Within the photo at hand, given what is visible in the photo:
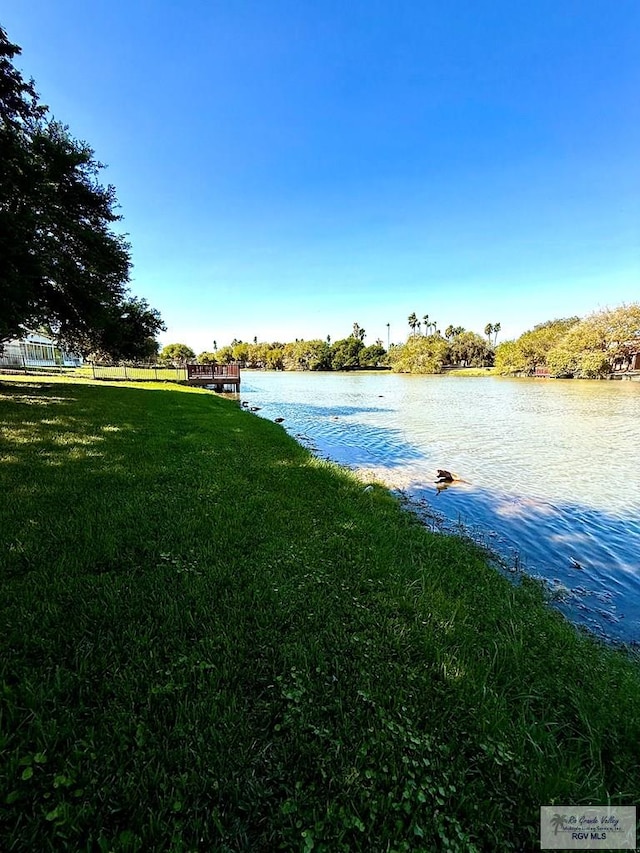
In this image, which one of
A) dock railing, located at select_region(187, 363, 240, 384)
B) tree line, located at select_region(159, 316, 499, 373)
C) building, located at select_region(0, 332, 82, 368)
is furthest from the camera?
tree line, located at select_region(159, 316, 499, 373)

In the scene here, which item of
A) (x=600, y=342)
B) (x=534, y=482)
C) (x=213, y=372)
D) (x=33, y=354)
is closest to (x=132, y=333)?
(x=213, y=372)

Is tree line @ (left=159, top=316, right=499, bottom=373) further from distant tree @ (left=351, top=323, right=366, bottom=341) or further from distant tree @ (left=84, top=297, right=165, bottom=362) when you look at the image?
distant tree @ (left=84, top=297, right=165, bottom=362)

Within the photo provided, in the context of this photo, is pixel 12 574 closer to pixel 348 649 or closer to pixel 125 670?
pixel 125 670

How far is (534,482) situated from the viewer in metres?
8.97

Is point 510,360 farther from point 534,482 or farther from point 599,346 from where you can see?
point 534,482

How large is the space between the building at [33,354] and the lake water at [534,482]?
3005cm

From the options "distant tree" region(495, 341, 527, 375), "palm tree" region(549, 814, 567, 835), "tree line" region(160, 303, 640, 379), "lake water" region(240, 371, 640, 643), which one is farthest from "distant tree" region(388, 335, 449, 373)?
"palm tree" region(549, 814, 567, 835)

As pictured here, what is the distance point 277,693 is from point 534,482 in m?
8.78

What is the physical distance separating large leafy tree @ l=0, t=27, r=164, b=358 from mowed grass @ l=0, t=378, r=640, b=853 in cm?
992

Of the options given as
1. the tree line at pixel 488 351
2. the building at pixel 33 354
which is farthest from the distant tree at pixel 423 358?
the building at pixel 33 354

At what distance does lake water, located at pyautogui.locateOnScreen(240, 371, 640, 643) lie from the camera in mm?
4918

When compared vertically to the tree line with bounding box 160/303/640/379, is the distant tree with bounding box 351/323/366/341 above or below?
above

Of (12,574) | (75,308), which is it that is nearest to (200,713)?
(12,574)

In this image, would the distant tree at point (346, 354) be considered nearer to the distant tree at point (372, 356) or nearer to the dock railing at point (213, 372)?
the distant tree at point (372, 356)
